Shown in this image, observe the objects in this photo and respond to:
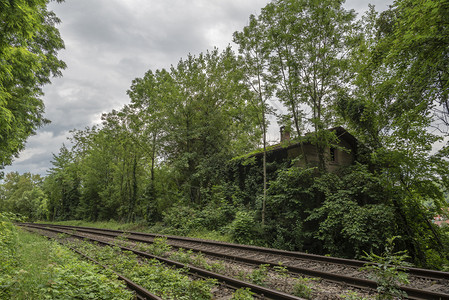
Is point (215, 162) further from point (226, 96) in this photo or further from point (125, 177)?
point (125, 177)

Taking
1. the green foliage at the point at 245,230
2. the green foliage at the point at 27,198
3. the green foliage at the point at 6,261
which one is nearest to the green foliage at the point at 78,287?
the green foliage at the point at 6,261

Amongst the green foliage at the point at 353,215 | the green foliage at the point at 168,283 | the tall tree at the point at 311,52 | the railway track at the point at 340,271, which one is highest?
the tall tree at the point at 311,52

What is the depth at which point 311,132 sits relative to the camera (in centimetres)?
1423

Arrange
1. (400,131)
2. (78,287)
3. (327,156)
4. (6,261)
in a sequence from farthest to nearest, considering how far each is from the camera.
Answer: (327,156), (400,131), (6,261), (78,287)

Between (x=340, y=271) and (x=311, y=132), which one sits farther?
(x=311, y=132)

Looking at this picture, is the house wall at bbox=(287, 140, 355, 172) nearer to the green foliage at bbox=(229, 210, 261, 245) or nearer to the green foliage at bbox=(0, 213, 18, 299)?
the green foliage at bbox=(229, 210, 261, 245)

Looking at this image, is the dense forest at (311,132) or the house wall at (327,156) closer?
the dense forest at (311,132)

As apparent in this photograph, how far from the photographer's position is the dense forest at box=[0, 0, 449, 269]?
891cm

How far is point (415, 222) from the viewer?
11680 mm

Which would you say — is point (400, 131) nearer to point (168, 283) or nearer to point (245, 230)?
point (245, 230)

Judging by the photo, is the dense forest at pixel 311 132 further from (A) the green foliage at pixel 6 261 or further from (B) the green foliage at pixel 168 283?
(B) the green foliage at pixel 168 283

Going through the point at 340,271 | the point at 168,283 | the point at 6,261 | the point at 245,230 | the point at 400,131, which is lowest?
the point at 168,283

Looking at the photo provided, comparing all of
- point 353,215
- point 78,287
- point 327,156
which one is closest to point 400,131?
point 353,215

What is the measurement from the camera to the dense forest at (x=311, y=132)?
8.91m
